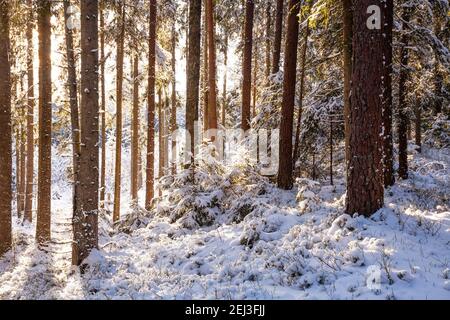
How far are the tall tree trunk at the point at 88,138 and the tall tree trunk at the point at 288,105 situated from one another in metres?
5.79

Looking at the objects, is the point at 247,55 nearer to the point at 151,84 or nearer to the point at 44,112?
the point at 151,84

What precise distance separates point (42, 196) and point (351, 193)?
863 cm

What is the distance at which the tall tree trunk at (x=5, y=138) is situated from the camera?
407 inches

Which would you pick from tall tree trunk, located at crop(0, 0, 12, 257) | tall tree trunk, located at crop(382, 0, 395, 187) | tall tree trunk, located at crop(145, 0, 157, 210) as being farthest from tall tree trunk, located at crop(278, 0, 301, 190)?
tall tree trunk, located at crop(0, 0, 12, 257)

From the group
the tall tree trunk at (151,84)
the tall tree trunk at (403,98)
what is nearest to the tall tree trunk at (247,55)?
the tall tree trunk at (151,84)

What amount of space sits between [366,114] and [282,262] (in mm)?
3240

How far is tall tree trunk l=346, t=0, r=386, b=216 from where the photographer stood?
7.18 meters

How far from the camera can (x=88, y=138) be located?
7.73 meters

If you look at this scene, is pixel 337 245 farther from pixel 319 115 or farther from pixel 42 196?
pixel 42 196

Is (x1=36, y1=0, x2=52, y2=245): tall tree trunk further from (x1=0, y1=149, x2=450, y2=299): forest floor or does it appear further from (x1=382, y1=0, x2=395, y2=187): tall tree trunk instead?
(x1=382, y1=0, x2=395, y2=187): tall tree trunk

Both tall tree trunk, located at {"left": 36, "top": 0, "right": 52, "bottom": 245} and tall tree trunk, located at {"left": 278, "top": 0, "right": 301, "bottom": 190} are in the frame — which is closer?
tall tree trunk, located at {"left": 36, "top": 0, "right": 52, "bottom": 245}

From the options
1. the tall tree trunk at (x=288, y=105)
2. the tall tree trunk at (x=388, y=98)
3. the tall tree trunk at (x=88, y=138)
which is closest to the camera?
the tall tree trunk at (x=88, y=138)

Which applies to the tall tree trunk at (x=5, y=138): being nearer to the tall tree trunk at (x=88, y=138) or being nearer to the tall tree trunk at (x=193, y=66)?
the tall tree trunk at (x=88, y=138)

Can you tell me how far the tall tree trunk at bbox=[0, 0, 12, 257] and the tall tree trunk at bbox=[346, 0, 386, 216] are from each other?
8.92 metres
